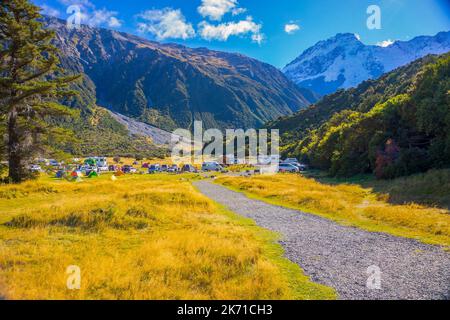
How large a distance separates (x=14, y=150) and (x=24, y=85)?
19.1 ft

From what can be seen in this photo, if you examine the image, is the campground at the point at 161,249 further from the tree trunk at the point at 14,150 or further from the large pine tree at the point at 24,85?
the large pine tree at the point at 24,85

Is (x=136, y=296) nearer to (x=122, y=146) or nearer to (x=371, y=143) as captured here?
(x=371, y=143)

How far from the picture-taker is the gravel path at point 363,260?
798cm

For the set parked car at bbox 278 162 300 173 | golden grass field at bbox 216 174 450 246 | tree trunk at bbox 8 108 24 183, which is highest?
tree trunk at bbox 8 108 24 183

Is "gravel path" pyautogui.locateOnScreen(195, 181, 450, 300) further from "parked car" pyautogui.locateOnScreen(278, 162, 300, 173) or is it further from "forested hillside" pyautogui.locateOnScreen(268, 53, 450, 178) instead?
"parked car" pyautogui.locateOnScreen(278, 162, 300, 173)

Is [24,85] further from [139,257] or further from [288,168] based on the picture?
[288,168]

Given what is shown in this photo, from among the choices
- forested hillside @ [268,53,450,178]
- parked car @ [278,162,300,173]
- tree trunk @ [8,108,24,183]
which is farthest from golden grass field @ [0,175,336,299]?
parked car @ [278,162,300,173]

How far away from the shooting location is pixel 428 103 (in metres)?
34.8

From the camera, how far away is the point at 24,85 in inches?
1132

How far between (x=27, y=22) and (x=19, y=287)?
3050 cm

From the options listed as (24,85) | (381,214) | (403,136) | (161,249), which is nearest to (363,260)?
(161,249)

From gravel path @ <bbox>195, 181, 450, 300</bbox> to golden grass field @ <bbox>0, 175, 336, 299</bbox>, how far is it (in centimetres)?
72

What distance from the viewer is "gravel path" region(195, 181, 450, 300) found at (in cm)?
798

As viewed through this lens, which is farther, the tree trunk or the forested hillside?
the forested hillside
